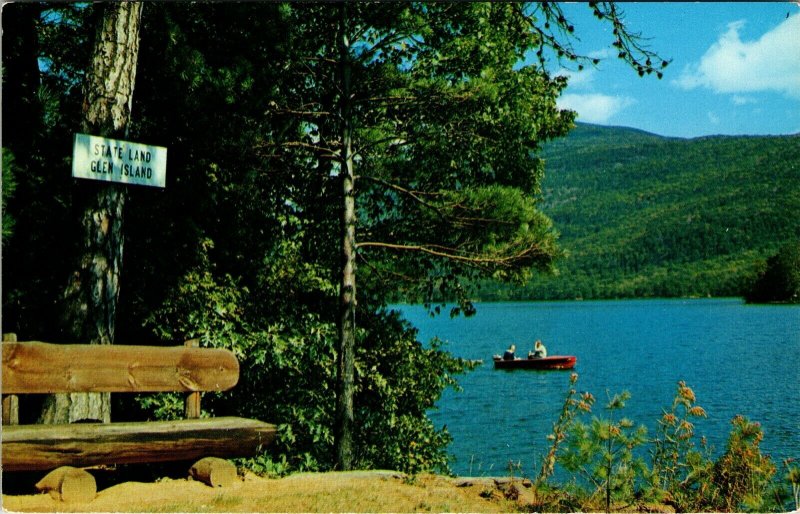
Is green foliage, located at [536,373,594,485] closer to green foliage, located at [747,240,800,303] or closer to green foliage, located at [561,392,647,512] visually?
green foliage, located at [561,392,647,512]

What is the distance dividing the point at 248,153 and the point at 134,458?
434cm

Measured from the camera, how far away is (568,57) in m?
6.13

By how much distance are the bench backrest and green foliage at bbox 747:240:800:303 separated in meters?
50.0

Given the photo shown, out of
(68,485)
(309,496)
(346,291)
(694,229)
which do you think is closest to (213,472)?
(309,496)

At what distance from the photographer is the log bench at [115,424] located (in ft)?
13.3

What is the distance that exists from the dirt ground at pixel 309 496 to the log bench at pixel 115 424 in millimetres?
161

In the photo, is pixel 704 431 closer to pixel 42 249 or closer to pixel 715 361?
pixel 42 249

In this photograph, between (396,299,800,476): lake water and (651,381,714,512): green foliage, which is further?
(396,299,800,476): lake water

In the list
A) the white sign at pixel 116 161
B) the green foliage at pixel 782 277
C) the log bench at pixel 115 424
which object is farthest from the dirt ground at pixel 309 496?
the green foliage at pixel 782 277

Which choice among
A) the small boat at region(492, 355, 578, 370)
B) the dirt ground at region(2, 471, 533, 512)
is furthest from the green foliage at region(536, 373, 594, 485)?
the small boat at region(492, 355, 578, 370)

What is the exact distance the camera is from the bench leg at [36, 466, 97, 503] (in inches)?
161

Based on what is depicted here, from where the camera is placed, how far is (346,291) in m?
8.30

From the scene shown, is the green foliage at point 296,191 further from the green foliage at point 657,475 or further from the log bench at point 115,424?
the green foliage at point 657,475

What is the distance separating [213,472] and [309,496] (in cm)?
65
